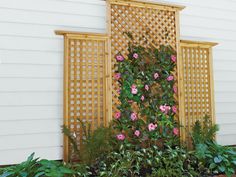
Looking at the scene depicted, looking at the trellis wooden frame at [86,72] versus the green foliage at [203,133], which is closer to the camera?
the trellis wooden frame at [86,72]

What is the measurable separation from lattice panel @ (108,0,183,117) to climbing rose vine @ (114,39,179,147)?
0.28 ft

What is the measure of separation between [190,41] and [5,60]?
7.84 feet

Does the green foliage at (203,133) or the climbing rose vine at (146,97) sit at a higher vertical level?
the climbing rose vine at (146,97)

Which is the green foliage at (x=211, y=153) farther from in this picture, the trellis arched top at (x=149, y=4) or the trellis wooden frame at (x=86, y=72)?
the trellis arched top at (x=149, y=4)

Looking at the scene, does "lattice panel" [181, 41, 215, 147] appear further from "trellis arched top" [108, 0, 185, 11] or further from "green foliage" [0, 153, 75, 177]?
"green foliage" [0, 153, 75, 177]

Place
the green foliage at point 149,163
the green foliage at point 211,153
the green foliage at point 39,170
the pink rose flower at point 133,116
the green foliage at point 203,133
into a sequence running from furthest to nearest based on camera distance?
the green foliage at point 203,133 → the pink rose flower at point 133,116 → the green foliage at point 211,153 → the green foliage at point 149,163 → the green foliage at point 39,170

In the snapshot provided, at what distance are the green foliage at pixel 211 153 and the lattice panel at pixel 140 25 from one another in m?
0.78

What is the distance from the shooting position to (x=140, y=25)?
113 inches

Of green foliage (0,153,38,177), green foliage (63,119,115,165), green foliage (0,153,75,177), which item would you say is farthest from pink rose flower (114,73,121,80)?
green foliage (0,153,38,177)

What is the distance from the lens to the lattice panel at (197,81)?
3.07 m

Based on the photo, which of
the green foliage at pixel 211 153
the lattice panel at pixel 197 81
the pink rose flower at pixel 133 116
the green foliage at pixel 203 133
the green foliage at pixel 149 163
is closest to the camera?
the green foliage at pixel 149 163

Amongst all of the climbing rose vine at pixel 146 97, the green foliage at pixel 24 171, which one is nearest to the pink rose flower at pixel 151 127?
the climbing rose vine at pixel 146 97

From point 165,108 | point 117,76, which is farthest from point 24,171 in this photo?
point 165,108

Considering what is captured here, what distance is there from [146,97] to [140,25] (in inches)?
37.1
